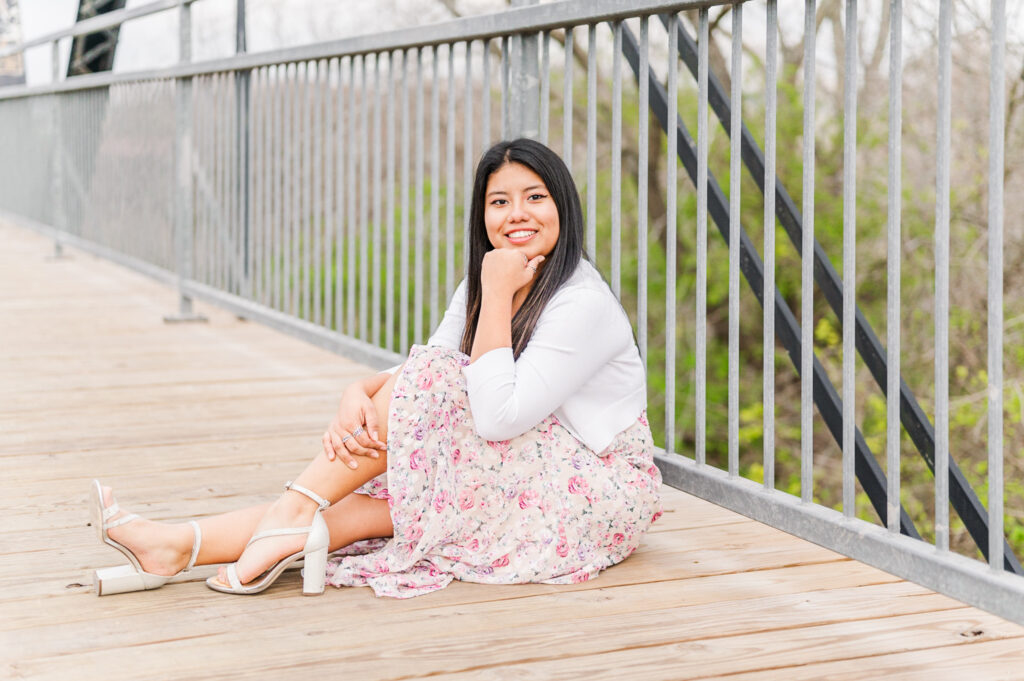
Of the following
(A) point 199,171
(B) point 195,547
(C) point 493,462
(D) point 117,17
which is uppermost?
(D) point 117,17

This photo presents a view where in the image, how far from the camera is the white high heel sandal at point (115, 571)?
1.90 m

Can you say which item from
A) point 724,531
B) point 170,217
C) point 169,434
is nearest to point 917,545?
point 724,531

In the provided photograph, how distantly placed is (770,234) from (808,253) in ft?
0.32

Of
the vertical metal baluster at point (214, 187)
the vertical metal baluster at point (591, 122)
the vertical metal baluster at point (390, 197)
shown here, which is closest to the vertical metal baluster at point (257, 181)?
the vertical metal baluster at point (214, 187)

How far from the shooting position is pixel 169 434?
3.16m

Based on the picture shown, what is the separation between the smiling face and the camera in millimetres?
2154

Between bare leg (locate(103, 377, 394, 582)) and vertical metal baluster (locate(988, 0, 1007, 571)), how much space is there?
91cm

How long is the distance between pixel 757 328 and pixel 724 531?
6127 mm

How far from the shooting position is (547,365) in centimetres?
200

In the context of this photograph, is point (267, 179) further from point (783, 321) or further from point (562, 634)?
point (562, 634)

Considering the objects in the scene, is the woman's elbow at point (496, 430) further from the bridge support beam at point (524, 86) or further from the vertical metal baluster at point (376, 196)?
the vertical metal baluster at point (376, 196)

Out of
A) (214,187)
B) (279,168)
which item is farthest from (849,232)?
(214,187)

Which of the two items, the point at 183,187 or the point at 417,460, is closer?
the point at 417,460

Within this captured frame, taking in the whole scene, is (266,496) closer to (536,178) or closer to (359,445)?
(359,445)
